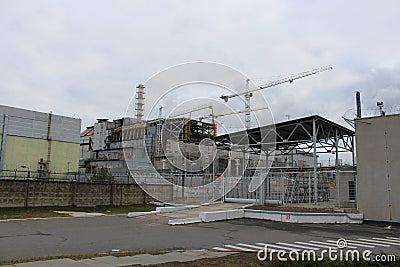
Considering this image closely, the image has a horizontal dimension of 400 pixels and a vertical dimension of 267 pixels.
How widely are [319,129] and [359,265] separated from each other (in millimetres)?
19135

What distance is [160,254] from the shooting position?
8992 millimetres

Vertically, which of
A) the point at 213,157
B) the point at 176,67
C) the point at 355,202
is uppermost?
the point at 176,67

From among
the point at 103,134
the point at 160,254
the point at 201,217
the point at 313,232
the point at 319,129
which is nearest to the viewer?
the point at 160,254

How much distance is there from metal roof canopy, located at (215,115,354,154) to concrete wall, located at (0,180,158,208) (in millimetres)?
9089

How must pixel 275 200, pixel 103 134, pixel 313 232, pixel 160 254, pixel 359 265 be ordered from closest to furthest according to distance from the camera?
pixel 359 265
pixel 160 254
pixel 313 232
pixel 275 200
pixel 103 134

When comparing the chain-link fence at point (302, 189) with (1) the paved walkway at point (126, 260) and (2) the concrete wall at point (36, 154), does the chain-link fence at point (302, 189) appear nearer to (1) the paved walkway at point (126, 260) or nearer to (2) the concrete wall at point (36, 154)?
(1) the paved walkway at point (126, 260)

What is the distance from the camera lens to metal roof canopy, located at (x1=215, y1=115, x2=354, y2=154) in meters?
23.5

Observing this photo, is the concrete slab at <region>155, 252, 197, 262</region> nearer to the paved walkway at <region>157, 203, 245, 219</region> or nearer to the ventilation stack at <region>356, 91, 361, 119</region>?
the paved walkway at <region>157, 203, 245, 219</region>

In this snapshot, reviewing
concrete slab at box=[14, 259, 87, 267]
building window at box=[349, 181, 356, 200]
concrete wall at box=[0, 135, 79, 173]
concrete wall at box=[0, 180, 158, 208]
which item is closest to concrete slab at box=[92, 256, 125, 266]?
concrete slab at box=[14, 259, 87, 267]

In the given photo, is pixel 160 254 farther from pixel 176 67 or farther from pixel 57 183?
pixel 57 183

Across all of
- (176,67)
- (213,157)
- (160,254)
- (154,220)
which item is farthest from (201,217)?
(213,157)

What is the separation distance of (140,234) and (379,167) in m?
12.2

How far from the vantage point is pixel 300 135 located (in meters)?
28.0

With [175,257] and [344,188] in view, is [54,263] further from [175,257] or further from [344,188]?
[344,188]
